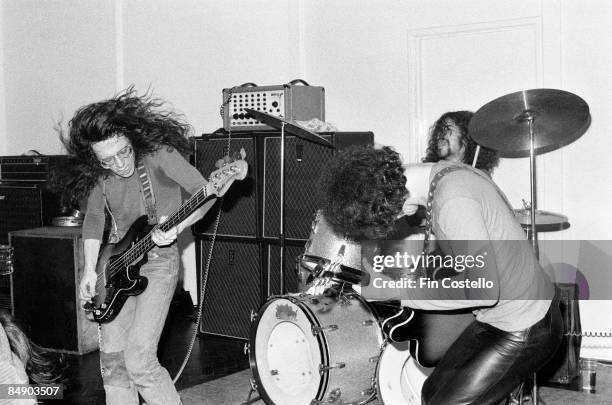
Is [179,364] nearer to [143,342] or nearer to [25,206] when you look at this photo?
[143,342]

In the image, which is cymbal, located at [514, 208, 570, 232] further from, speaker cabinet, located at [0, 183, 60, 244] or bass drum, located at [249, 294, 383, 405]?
speaker cabinet, located at [0, 183, 60, 244]

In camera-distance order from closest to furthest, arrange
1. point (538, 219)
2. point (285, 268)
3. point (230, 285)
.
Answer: point (538, 219)
point (285, 268)
point (230, 285)

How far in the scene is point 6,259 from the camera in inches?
200

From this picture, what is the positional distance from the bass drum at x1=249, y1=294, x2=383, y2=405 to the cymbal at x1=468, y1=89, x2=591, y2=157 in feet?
3.32

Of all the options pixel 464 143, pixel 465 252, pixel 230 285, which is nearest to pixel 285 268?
pixel 230 285

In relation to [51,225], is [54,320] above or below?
below

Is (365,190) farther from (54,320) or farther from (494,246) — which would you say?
(54,320)

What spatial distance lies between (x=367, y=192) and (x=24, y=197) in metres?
4.08

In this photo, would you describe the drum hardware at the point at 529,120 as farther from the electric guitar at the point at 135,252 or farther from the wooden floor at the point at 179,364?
the wooden floor at the point at 179,364

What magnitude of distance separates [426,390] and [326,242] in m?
1.36

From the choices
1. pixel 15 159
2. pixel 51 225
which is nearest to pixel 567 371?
pixel 51 225

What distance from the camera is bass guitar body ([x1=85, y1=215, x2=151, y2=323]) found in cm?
320

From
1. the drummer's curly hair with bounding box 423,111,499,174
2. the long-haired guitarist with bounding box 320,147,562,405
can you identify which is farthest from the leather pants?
the drummer's curly hair with bounding box 423,111,499,174

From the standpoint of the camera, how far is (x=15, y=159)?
19.1 ft
